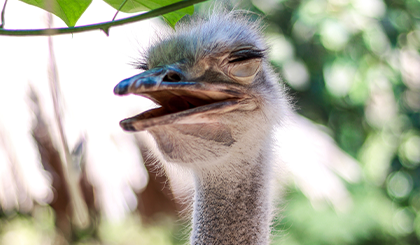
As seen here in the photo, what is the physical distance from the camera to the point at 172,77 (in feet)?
2.72

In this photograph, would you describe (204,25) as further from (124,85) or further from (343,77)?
(343,77)

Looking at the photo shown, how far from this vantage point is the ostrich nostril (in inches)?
31.5

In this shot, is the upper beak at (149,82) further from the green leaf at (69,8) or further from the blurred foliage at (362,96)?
the blurred foliage at (362,96)

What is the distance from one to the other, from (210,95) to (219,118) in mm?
63

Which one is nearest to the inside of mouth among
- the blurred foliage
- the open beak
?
the open beak

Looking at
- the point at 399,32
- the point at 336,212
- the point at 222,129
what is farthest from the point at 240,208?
the point at 399,32

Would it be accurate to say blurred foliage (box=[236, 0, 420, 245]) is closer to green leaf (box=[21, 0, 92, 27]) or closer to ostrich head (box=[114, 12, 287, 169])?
ostrich head (box=[114, 12, 287, 169])

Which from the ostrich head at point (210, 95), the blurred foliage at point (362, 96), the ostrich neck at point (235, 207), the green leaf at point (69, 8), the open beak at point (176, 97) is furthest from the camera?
the blurred foliage at point (362, 96)

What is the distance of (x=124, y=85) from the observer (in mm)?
683

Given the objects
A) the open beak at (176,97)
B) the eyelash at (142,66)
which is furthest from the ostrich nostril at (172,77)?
the eyelash at (142,66)

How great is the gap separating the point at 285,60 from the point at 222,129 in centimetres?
316

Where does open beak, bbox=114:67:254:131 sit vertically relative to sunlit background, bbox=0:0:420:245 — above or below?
above

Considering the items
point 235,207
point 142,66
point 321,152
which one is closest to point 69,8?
point 142,66

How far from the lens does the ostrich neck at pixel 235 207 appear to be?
3.70ft
